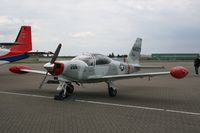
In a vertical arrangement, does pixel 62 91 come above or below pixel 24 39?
below

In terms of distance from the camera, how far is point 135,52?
51.5 feet

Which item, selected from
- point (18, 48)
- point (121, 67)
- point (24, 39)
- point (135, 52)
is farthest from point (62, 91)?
point (24, 39)

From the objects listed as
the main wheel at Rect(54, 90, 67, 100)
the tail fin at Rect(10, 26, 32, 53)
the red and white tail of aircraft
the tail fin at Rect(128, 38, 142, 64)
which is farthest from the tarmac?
the tail fin at Rect(10, 26, 32, 53)

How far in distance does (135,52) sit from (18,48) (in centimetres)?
1452

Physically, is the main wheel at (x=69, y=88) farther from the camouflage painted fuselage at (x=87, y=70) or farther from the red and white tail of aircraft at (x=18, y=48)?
the red and white tail of aircraft at (x=18, y=48)

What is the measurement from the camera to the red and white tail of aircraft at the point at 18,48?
2405 cm

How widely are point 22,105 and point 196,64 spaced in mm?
19360

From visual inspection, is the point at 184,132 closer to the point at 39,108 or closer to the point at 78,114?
the point at 78,114

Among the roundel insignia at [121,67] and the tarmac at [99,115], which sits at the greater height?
the roundel insignia at [121,67]

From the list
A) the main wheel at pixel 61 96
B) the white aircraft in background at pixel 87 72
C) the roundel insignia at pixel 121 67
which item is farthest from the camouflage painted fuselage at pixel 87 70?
the main wheel at pixel 61 96

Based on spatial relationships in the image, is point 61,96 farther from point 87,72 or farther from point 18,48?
point 18,48

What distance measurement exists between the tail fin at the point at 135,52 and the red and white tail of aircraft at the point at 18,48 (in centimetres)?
1248

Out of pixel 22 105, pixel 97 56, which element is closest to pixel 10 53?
pixel 97 56

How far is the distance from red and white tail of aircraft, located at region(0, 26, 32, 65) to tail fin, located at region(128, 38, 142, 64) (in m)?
12.5
